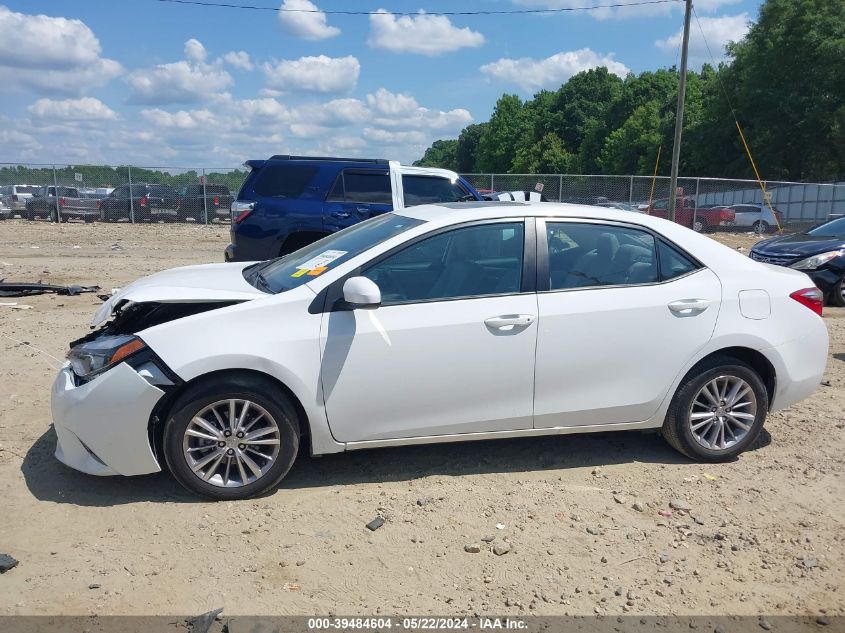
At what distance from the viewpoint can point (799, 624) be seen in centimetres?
315

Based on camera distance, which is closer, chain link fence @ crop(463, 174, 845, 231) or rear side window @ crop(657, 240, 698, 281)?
rear side window @ crop(657, 240, 698, 281)

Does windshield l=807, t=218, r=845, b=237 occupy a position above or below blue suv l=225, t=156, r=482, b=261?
below

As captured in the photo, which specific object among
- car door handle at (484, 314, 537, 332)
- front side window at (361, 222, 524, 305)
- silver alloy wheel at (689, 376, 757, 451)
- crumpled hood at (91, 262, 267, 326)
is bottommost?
silver alloy wheel at (689, 376, 757, 451)

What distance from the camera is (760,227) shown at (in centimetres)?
2800

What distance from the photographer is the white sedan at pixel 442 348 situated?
3949 mm

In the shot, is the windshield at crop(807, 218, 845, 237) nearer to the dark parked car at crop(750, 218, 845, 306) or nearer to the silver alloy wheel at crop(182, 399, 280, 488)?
the dark parked car at crop(750, 218, 845, 306)

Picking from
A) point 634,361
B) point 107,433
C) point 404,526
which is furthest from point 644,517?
point 107,433

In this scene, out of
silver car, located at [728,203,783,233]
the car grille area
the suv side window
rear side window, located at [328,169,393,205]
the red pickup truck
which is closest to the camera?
rear side window, located at [328,169,393,205]

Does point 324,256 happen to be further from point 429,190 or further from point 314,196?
point 429,190

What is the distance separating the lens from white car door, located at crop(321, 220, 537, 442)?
4.08 metres

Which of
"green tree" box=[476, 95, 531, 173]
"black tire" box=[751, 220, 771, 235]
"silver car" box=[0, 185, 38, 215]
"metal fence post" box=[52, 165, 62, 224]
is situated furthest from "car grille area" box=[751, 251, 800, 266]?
"green tree" box=[476, 95, 531, 173]

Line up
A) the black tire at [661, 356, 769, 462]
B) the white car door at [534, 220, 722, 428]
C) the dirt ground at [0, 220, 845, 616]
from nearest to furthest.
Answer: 1. the dirt ground at [0, 220, 845, 616]
2. the white car door at [534, 220, 722, 428]
3. the black tire at [661, 356, 769, 462]

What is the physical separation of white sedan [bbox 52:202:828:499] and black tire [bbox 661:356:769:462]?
0.01 m

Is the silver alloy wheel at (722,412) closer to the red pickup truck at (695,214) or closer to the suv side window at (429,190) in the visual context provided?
the suv side window at (429,190)
